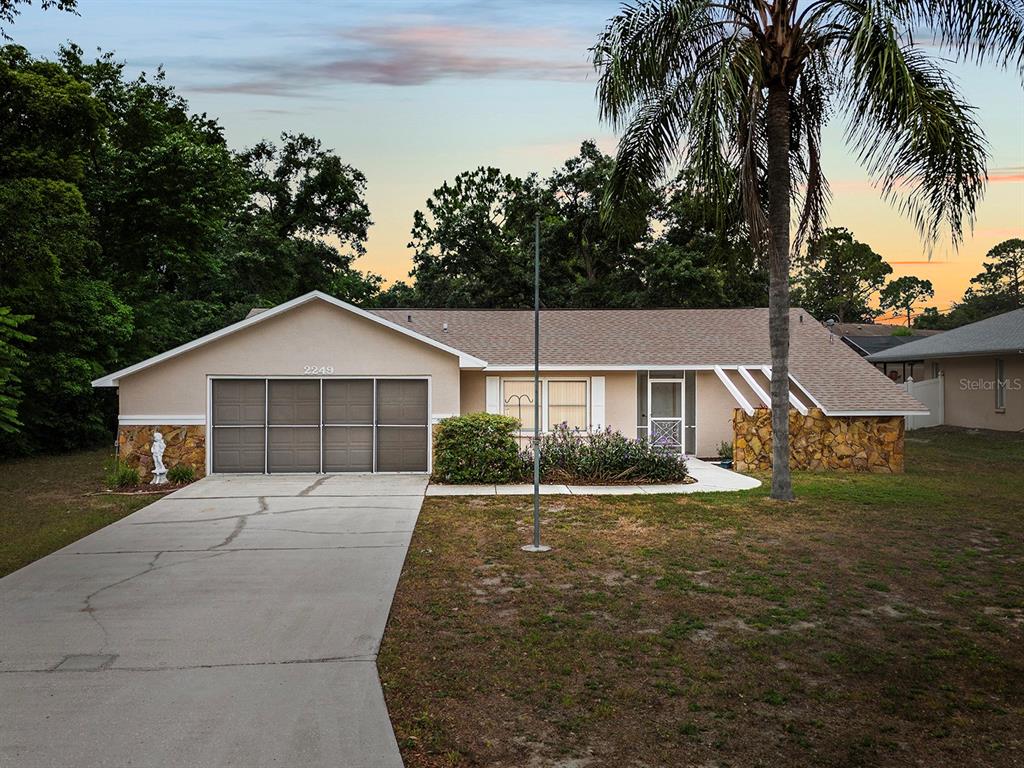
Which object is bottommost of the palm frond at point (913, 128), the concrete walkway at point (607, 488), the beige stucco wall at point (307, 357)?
the concrete walkway at point (607, 488)

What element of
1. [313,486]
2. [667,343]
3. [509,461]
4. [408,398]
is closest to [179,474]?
[313,486]

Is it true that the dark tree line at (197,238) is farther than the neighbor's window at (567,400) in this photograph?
No

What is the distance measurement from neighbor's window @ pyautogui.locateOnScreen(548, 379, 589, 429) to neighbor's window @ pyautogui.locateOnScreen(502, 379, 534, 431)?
18.4 inches

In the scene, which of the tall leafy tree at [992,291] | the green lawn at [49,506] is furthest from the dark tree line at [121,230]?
the tall leafy tree at [992,291]

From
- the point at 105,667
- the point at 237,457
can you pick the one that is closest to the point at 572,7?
the point at 237,457

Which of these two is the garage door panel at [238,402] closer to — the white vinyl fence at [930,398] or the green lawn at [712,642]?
the green lawn at [712,642]

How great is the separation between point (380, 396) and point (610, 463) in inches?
194

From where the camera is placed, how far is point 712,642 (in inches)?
246

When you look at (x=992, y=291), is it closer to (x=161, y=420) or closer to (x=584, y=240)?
(x=584, y=240)

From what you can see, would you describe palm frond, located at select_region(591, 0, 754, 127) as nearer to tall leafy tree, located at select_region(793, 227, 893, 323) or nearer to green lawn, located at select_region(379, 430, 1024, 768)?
green lawn, located at select_region(379, 430, 1024, 768)

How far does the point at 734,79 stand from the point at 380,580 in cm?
848

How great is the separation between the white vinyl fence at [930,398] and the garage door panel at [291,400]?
21792mm

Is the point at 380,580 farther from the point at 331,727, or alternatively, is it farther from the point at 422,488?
the point at 422,488

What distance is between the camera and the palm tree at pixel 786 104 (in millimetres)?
11391
